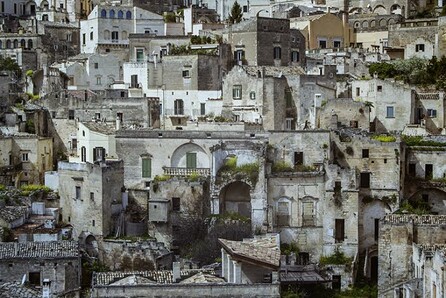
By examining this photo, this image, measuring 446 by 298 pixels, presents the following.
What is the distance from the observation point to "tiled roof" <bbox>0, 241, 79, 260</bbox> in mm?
39656

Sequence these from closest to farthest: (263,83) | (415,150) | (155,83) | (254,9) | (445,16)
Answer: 1. (415,150)
2. (263,83)
3. (155,83)
4. (445,16)
5. (254,9)

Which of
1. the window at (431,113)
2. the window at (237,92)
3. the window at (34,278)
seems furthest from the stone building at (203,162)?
the window at (431,113)

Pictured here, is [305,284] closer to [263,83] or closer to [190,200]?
[190,200]

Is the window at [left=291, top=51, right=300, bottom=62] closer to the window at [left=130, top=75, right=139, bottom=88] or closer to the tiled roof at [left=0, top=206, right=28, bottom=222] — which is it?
the window at [left=130, top=75, right=139, bottom=88]

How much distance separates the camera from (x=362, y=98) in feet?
175

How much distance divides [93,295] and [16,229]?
13.0 meters

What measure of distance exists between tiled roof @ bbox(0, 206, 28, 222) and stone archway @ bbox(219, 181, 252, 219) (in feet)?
30.6

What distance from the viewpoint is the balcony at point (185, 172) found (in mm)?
47031

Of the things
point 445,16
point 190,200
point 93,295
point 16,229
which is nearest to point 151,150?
point 190,200

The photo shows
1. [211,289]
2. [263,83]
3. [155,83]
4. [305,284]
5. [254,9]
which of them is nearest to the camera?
[211,289]

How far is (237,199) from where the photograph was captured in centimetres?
4681

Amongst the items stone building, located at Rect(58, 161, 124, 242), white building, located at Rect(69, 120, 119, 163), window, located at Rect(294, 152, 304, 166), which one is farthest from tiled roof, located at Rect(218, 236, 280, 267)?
white building, located at Rect(69, 120, 119, 163)

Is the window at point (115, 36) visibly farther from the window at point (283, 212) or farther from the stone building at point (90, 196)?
the window at point (283, 212)

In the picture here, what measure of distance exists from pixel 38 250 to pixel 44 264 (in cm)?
68
